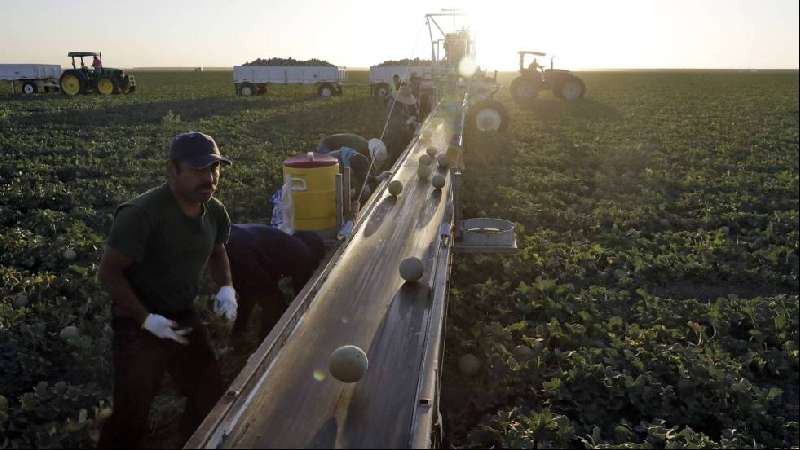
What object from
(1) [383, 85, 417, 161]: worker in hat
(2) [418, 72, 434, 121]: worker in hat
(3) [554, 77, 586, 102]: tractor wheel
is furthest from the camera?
(3) [554, 77, 586, 102]: tractor wheel

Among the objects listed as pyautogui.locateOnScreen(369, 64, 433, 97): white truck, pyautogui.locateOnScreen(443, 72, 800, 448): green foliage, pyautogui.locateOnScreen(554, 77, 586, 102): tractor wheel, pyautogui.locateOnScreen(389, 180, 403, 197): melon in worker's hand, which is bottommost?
pyautogui.locateOnScreen(443, 72, 800, 448): green foliage

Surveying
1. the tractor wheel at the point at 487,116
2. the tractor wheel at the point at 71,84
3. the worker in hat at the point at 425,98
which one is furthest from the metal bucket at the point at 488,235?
the tractor wheel at the point at 71,84

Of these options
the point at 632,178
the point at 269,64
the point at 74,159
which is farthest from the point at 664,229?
the point at 269,64

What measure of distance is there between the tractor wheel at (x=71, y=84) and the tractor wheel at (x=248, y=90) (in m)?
9.10

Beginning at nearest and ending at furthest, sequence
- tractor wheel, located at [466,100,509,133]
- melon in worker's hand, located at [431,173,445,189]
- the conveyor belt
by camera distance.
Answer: the conveyor belt → melon in worker's hand, located at [431,173,445,189] → tractor wheel, located at [466,100,509,133]

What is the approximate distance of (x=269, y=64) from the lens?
4272 cm

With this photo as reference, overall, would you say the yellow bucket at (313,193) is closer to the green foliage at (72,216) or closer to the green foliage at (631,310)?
the green foliage at (72,216)

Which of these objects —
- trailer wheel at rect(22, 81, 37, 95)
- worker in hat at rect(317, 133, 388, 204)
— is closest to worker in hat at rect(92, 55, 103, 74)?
trailer wheel at rect(22, 81, 37, 95)

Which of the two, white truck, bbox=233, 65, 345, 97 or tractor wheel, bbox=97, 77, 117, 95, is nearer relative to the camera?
tractor wheel, bbox=97, 77, 117, 95

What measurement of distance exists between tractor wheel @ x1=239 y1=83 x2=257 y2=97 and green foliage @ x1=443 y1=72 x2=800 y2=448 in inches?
1120

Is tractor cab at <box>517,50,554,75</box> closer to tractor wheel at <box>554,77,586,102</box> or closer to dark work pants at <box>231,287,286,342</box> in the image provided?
tractor wheel at <box>554,77,586,102</box>

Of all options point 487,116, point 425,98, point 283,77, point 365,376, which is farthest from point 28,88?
point 365,376

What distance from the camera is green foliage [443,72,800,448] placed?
165 inches

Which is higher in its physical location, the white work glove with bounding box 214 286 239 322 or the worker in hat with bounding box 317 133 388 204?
the worker in hat with bounding box 317 133 388 204
